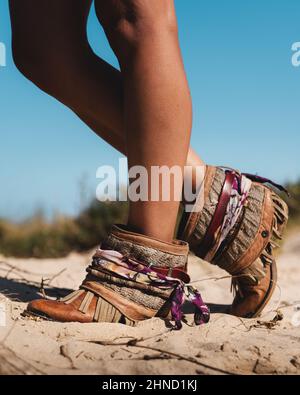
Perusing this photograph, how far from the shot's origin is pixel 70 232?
22.2 ft

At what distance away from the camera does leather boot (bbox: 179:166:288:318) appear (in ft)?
6.29

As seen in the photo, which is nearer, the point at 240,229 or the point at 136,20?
the point at 136,20

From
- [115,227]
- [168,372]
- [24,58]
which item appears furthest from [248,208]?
[24,58]

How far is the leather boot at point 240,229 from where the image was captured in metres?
1.92

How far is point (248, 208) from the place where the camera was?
76.9 inches

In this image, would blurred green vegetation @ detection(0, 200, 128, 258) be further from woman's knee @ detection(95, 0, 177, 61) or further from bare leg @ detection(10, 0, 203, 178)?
woman's knee @ detection(95, 0, 177, 61)

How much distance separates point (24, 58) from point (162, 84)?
0.62 meters

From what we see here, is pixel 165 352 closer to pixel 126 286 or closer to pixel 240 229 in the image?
pixel 126 286

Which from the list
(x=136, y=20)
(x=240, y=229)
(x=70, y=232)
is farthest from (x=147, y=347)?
(x=70, y=232)

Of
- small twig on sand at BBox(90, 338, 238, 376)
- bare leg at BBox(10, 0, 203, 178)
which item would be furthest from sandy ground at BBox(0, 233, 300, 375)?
bare leg at BBox(10, 0, 203, 178)

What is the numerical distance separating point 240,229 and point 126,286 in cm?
49

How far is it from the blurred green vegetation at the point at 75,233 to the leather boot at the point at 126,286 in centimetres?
429

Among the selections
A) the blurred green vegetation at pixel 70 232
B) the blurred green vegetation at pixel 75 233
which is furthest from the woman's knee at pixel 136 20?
the blurred green vegetation at pixel 75 233
